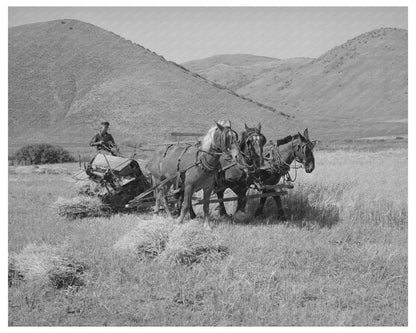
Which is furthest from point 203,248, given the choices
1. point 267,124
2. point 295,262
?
point 267,124

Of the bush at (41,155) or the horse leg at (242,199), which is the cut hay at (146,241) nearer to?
the horse leg at (242,199)

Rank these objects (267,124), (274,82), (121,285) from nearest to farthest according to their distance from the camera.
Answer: (121,285), (267,124), (274,82)

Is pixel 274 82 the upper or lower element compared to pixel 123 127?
upper

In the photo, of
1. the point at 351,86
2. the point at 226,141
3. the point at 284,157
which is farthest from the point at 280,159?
the point at 351,86

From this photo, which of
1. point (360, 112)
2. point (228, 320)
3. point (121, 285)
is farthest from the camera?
point (360, 112)

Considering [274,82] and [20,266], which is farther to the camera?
[274,82]

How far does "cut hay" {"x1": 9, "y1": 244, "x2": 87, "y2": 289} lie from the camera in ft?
21.3

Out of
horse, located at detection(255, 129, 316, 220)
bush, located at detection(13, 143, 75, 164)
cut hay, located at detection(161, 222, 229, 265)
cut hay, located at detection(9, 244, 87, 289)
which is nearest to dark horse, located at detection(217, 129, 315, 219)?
horse, located at detection(255, 129, 316, 220)

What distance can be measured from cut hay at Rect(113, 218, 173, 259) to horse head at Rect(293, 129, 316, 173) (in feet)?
11.7

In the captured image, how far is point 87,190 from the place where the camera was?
11969mm

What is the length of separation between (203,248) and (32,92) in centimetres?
6476

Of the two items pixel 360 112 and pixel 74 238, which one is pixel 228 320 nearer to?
pixel 74 238

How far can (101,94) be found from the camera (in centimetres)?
6800

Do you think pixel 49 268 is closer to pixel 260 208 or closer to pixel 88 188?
pixel 88 188
